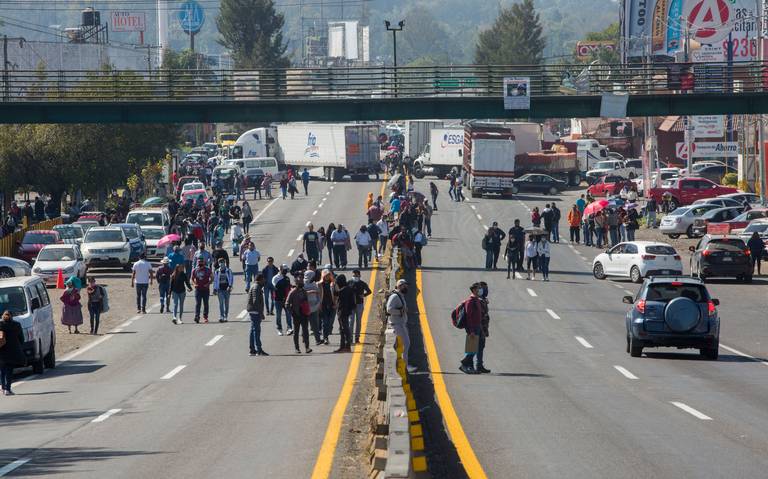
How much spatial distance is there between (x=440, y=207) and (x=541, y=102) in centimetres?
1935

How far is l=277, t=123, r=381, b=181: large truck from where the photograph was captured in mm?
83938

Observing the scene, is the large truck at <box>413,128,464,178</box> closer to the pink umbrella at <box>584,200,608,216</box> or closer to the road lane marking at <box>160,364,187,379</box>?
the pink umbrella at <box>584,200,608,216</box>

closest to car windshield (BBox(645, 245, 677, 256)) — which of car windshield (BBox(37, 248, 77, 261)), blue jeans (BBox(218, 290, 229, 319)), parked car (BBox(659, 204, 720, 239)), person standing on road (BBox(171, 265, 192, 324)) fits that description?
parked car (BBox(659, 204, 720, 239))

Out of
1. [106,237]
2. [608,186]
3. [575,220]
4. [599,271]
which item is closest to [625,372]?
[599,271]

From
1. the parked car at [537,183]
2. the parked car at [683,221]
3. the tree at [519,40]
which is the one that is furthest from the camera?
the tree at [519,40]

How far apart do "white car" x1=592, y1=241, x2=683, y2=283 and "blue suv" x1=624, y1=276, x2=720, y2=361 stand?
1643 centimetres

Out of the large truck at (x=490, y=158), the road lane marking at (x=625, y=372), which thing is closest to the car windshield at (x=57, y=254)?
the road lane marking at (x=625, y=372)

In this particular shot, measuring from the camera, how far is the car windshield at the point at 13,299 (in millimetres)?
23906

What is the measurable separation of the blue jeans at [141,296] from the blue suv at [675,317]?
14.5 metres

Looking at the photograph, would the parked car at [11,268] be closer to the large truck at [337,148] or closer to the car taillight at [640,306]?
the car taillight at [640,306]

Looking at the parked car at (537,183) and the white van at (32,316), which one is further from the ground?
the parked car at (537,183)

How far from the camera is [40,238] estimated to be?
158 feet

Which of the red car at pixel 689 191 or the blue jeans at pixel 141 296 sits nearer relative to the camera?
the blue jeans at pixel 141 296

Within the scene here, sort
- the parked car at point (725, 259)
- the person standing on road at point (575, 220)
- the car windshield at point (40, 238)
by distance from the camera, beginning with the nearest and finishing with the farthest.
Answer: the parked car at point (725, 259), the car windshield at point (40, 238), the person standing on road at point (575, 220)
